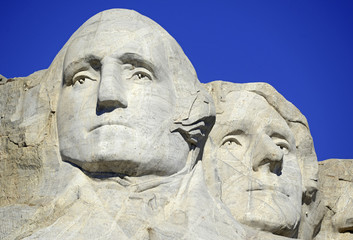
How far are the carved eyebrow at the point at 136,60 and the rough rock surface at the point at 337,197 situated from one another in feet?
11.7

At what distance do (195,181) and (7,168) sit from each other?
2.22 m

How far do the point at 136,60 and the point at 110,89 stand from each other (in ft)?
1.86

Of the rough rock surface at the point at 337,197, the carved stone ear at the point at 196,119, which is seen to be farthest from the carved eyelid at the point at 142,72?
the rough rock surface at the point at 337,197

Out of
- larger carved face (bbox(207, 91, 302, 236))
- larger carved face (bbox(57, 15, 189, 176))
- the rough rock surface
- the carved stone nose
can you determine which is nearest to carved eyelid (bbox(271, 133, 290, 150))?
larger carved face (bbox(207, 91, 302, 236))

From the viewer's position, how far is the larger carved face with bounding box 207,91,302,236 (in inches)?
513

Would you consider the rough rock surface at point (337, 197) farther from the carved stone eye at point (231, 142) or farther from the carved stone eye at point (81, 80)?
the carved stone eye at point (81, 80)

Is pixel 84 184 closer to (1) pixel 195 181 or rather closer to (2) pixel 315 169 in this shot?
(1) pixel 195 181

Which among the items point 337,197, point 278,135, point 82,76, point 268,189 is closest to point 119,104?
point 82,76

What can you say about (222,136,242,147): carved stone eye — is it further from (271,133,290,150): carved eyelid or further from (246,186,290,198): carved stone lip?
(246,186,290,198): carved stone lip

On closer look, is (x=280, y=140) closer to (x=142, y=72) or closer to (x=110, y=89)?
(x=142, y=72)

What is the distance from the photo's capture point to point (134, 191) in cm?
1173

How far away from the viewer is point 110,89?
11.9m

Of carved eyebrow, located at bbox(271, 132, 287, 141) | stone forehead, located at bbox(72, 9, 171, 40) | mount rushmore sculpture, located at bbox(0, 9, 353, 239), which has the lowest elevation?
mount rushmore sculpture, located at bbox(0, 9, 353, 239)

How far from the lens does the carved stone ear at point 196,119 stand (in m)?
12.3
